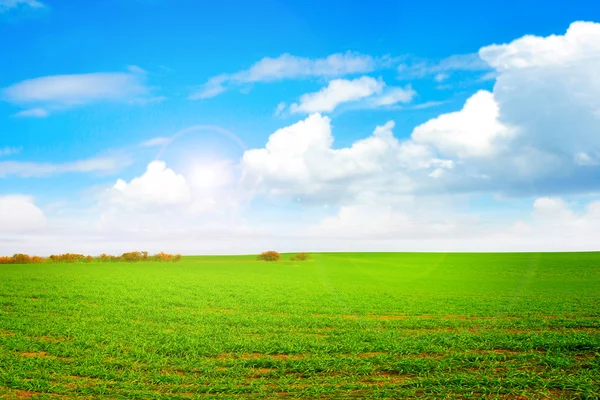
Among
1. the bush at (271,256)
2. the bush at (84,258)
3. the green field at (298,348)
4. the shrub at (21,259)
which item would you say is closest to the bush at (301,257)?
the bush at (271,256)

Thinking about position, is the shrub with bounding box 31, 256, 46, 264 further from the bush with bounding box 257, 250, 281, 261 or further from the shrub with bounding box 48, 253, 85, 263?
the bush with bounding box 257, 250, 281, 261

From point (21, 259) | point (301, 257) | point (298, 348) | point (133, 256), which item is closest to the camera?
point (298, 348)

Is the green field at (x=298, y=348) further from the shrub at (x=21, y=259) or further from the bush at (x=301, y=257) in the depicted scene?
the bush at (x=301, y=257)

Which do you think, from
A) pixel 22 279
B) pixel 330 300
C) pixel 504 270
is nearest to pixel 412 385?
pixel 330 300

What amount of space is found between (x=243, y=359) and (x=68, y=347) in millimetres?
8109

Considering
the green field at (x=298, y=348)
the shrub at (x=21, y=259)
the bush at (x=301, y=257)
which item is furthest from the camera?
the bush at (x=301, y=257)

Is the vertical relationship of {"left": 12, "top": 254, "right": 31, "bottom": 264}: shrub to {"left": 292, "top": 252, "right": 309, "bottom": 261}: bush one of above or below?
above

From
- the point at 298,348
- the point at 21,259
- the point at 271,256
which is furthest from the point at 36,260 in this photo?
the point at 298,348

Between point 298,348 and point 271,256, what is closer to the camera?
point 298,348

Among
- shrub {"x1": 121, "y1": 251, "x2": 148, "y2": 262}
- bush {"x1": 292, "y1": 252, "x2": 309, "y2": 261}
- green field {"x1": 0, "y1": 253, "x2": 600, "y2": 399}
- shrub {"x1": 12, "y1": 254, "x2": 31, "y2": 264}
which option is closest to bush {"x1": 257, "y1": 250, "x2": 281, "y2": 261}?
bush {"x1": 292, "y1": 252, "x2": 309, "y2": 261}

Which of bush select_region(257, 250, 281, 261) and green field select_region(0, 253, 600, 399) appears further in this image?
bush select_region(257, 250, 281, 261)

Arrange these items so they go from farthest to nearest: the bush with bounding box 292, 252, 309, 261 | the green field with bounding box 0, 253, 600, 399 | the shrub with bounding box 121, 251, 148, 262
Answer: the bush with bounding box 292, 252, 309, 261
the shrub with bounding box 121, 251, 148, 262
the green field with bounding box 0, 253, 600, 399

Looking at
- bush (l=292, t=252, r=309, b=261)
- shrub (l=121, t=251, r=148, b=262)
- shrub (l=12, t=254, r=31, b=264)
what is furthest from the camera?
bush (l=292, t=252, r=309, b=261)

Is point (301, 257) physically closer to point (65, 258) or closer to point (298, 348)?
point (65, 258)
